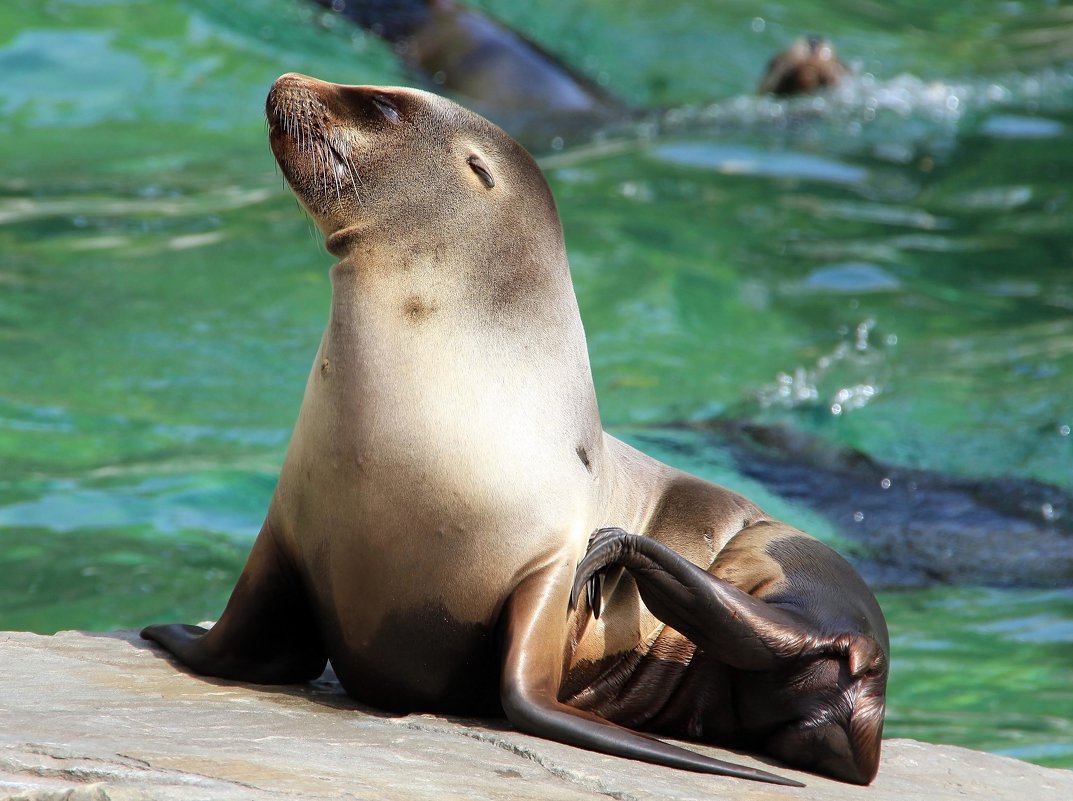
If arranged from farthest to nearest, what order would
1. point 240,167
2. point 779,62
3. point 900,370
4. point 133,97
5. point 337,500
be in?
point 779,62 → point 133,97 → point 240,167 → point 900,370 → point 337,500

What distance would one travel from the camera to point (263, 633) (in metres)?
3.74

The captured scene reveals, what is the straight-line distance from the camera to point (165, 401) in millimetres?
7781

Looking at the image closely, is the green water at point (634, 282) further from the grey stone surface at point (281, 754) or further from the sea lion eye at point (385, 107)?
the sea lion eye at point (385, 107)

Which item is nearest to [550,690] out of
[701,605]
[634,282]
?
[701,605]

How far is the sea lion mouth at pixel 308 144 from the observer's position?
366cm

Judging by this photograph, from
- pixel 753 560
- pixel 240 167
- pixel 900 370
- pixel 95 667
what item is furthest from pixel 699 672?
pixel 240 167

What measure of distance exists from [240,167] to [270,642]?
25.6 ft

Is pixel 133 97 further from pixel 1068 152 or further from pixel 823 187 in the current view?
pixel 1068 152

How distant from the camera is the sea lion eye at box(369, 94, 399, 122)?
3.77 meters

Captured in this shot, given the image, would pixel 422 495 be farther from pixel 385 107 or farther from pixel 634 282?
pixel 634 282

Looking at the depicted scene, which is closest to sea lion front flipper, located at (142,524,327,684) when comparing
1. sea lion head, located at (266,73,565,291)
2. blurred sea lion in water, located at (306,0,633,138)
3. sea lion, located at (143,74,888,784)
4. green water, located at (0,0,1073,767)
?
sea lion, located at (143,74,888,784)

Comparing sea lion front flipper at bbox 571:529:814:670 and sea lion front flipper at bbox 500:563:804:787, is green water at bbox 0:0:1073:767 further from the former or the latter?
sea lion front flipper at bbox 500:563:804:787

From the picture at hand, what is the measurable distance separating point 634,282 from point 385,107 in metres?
6.12

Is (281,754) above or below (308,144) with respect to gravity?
below
